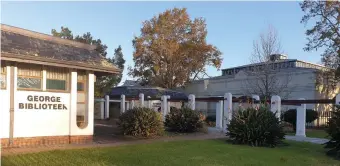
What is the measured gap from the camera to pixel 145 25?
46.6 metres

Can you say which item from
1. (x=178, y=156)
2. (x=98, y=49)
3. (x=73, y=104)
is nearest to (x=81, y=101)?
(x=73, y=104)

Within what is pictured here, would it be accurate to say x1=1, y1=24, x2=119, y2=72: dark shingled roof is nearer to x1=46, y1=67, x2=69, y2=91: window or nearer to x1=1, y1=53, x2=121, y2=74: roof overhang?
x1=1, y1=53, x2=121, y2=74: roof overhang

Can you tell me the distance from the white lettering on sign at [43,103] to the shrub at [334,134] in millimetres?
9315

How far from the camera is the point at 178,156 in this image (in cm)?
1070

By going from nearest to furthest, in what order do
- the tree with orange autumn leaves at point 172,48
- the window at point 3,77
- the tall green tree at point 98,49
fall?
the window at point 3,77 < the tall green tree at point 98,49 < the tree with orange autumn leaves at point 172,48

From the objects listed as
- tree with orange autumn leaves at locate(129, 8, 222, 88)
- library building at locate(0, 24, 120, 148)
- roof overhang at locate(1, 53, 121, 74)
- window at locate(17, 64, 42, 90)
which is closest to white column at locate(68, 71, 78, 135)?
library building at locate(0, 24, 120, 148)

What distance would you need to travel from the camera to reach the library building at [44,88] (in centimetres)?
1195

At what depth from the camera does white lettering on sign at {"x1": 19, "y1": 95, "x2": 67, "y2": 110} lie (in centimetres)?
1248

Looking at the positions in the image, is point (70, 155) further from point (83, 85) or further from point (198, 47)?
point (198, 47)

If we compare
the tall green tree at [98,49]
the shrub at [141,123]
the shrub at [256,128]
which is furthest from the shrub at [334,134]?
the tall green tree at [98,49]

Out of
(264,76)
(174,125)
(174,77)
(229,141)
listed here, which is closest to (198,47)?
(174,77)

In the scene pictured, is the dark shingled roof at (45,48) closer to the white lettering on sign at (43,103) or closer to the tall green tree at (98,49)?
the white lettering on sign at (43,103)

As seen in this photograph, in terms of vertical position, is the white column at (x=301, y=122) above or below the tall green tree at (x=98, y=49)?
below

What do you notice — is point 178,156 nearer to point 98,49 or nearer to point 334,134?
point 334,134
